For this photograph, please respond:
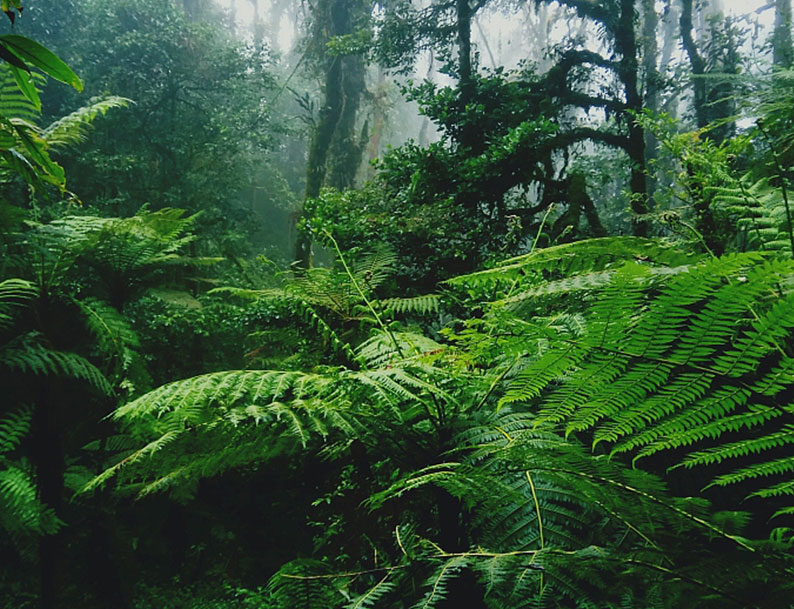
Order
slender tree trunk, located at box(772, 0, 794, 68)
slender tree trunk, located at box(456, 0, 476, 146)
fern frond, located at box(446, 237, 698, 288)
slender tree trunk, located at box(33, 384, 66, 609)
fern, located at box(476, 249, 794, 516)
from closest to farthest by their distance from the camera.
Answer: fern, located at box(476, 249, 794, 516) → fern frond, located at box(446, 237, 698, 288) → slender tree trunk, located at box(33, 384, 66, 609) → slender tree trunk, located at box(456, 0, 476, 146) → slender tree trunk, located at box(772, 0, 794, 68)

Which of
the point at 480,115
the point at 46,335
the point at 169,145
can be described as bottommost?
the point at 46,335

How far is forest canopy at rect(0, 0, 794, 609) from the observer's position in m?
0.58

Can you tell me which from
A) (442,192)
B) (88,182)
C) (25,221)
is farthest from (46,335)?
(88,182)

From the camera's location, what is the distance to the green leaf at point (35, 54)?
0.62 metres

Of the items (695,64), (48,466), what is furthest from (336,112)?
(48,466)

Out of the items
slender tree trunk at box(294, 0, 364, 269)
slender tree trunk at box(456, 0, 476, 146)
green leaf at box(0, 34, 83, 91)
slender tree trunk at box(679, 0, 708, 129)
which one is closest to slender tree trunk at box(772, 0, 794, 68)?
slender tree trunk at box(679, 0, 708, 129)

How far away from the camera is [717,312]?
529mm

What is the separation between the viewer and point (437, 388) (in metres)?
0.93

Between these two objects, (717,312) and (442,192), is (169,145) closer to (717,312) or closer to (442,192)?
(442,192)

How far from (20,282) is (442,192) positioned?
10.5ft

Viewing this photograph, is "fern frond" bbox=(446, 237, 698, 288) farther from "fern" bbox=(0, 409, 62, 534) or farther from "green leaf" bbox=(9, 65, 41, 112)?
"fern" bbox=(0, 409, 62, 534)

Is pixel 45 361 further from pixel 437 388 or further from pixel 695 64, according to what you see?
pixel 695 64

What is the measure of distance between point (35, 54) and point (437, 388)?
0.86 meters

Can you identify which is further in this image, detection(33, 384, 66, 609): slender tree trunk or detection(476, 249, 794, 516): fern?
detection(33, 384, 66, 609): slender tree trunk
